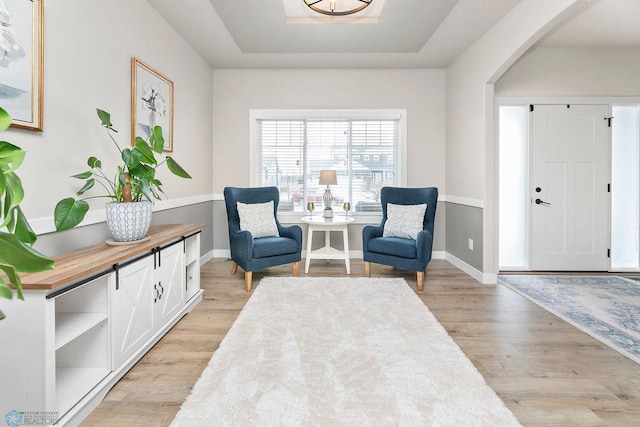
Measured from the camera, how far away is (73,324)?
163cm

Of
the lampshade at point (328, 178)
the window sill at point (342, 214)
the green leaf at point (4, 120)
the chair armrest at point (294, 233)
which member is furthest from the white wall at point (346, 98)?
the green leaf at point (4, 120)

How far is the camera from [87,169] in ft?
7.55

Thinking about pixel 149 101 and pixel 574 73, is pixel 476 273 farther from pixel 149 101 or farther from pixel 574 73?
pixel 149 101

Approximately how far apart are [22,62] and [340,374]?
2323 millimetres

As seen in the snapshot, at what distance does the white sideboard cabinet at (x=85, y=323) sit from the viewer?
1.32m

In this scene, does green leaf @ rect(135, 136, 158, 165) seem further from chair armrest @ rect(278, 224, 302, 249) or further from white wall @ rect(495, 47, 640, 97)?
white wall @ rect(495, 47, 640, 97)

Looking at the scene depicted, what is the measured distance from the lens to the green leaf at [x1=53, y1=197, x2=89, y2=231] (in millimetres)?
1673

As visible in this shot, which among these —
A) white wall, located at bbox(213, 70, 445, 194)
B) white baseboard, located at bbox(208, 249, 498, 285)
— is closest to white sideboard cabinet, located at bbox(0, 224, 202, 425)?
white baseboard, located at bbox(208, 249, 498, 285)

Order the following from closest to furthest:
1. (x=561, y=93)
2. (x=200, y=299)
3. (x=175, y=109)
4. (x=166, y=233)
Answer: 1. (x=166, y=233)
2. (x=200, y=299)
3. (x=175, y=109)
4. (x=561, y=93)

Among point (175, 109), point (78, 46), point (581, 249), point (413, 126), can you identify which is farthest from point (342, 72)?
point (581, 249)

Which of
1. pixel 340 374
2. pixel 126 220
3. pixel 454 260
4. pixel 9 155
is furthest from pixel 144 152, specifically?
pixel 454 260

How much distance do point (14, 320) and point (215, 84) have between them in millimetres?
4188

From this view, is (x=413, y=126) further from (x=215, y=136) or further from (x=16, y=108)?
(x=16, y=108)

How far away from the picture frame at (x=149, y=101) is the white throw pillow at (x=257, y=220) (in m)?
1.00
